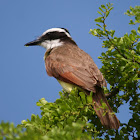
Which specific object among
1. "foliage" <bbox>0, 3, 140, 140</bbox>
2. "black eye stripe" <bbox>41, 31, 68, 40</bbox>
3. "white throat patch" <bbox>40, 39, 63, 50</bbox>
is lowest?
"foliage" <bbox>0, 3, 140, 140</bbox>

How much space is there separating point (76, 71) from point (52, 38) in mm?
1734

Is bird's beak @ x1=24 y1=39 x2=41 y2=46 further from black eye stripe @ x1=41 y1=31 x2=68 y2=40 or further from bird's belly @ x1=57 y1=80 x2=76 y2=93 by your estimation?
bird's belly @ x1=57 y1=80 x2=76 y2=93

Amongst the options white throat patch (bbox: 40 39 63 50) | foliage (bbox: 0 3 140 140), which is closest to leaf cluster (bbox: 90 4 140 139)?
foliage (bbox: 0 3 140 140)

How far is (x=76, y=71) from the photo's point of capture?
153 inches

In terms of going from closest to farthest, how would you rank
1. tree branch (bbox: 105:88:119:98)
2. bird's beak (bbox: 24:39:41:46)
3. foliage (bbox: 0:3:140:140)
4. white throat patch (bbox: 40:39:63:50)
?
foliage (bbox: 0:3:140:140) → tree branch (bbox: 105:88:119:98) → white throat patch (bbox: 40:39:63:50) → bird's beak (bbox: 24:39:41:46)

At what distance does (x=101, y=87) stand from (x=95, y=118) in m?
0.43

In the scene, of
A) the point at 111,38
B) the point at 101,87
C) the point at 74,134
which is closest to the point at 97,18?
the point at 111,38

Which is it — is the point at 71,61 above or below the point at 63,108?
above

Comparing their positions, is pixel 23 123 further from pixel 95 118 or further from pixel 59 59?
pixel 59 59

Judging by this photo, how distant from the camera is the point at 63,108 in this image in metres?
2.94

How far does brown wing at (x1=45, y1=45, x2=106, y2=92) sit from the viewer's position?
3684mm

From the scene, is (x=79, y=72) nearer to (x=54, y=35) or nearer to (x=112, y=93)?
(x=112, y=93)

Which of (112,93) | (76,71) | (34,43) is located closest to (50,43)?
(34,43)

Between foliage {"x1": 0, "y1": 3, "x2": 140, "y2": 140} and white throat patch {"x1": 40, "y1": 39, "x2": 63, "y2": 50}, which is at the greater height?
white throat patch {"x1": 40, "y1": 39, "x2": 63, "y2": 50}
